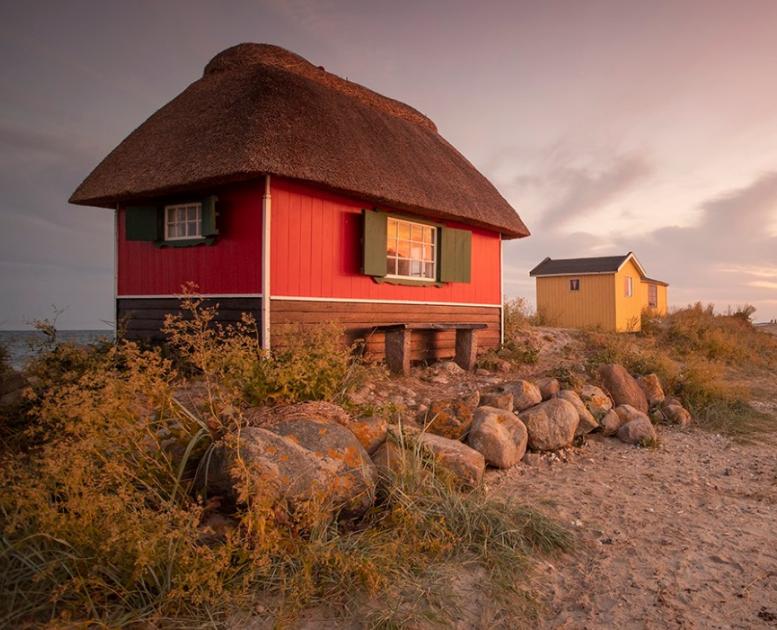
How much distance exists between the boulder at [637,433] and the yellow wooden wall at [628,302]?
1325cm

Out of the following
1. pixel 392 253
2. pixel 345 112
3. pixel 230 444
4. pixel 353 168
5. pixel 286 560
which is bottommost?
pixel 286 560

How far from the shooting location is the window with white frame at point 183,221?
870 centimetres

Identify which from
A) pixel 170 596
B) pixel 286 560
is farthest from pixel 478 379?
pixel 170 596

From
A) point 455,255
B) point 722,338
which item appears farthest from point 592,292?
point 455,255

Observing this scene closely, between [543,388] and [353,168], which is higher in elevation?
[353,168]

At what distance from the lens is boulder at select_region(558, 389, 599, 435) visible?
6.99 meters

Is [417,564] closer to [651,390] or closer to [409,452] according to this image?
[409,452]

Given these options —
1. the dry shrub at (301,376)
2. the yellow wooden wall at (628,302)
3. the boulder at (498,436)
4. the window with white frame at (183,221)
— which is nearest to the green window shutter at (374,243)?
the window with white frame at (183,221)

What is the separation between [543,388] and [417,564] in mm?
4640

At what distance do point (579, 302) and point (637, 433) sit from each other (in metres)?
14.5

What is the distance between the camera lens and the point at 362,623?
290 cm

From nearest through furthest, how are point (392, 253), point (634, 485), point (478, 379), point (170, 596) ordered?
point (170, 596), point (634, 485), point (478, 379), point (392, 253)

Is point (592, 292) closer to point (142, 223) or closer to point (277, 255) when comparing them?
point (277, 255)

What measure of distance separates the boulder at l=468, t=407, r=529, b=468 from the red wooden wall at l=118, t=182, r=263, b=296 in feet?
12.5
